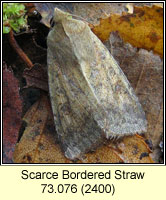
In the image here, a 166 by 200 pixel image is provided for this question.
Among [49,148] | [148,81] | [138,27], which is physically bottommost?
[49,148]

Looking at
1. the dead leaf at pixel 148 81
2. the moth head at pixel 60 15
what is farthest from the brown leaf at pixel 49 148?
the moth head at pixel 60 15

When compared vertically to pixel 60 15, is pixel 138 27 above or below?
below

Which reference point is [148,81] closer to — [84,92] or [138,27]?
[138,27]

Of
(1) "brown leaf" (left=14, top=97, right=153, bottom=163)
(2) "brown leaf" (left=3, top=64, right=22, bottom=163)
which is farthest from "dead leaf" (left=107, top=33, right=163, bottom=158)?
(2) "brown leaf" (left=3, top=64, right=22, bottom=163)

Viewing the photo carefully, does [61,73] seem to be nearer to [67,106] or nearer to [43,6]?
[67,106]

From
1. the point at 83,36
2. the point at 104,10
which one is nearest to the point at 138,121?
the point at 83,36

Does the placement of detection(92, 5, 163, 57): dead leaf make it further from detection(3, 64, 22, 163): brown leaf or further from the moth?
detection(3, 64, 22, 163): brown leaf

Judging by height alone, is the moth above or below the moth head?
below

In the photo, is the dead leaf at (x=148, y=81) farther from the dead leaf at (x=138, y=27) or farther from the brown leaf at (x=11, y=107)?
the brown leaf at (x=11, y=107)

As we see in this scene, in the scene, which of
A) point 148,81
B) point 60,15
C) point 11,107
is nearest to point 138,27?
point 148,81
